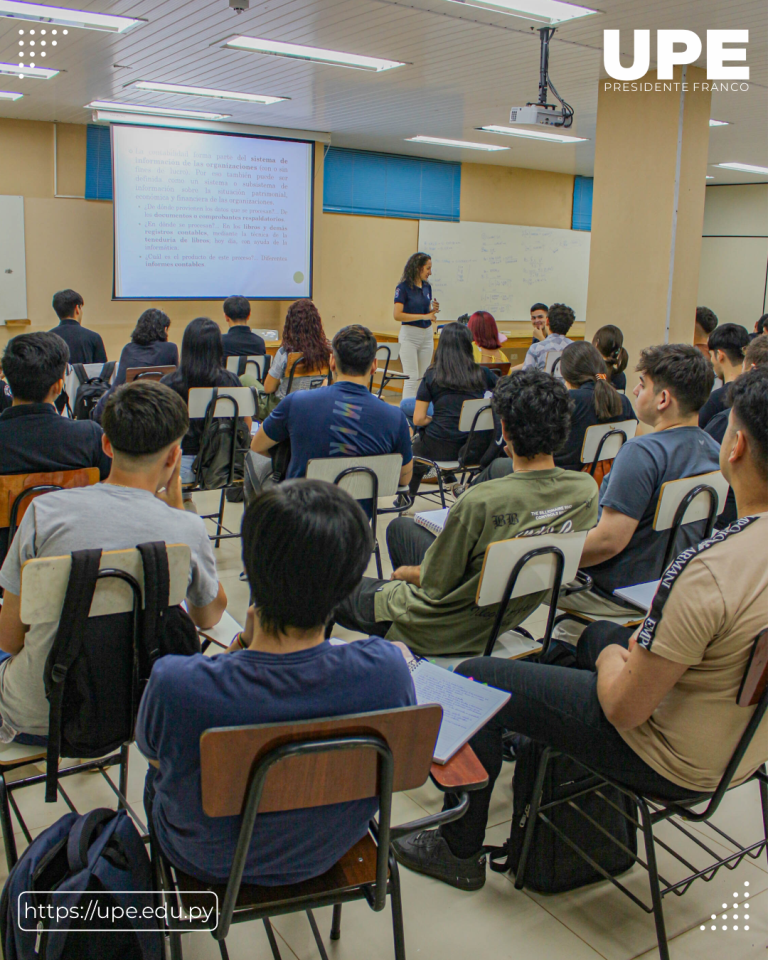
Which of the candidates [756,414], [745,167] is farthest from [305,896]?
[745,167]

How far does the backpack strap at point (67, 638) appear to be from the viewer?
1.50m

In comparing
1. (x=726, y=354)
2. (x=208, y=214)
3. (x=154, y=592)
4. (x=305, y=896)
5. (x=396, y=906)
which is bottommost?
(x=396, y=906)

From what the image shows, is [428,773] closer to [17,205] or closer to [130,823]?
[130,823]

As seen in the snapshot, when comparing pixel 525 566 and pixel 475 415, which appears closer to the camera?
pixel 525 566

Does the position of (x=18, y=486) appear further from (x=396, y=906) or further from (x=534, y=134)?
(x=534, y=134)

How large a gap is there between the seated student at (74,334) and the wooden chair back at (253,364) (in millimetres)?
1027

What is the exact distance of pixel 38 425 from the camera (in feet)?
8.16

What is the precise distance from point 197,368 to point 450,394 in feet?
4.46

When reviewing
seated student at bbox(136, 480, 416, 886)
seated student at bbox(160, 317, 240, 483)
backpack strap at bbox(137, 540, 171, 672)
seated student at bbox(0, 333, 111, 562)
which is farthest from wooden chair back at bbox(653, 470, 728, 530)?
seated student at bbox(160, 317, 240, 483)

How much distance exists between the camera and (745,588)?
1.34 meters

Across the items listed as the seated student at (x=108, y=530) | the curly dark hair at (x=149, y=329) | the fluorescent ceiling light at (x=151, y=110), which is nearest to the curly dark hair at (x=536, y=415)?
the seated student at (x=108, y=530)

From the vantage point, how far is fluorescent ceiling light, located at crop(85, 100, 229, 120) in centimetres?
712

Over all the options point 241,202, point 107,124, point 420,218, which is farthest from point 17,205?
point 420,218

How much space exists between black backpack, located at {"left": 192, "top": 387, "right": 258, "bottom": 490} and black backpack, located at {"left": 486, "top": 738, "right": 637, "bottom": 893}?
8.00 ft
